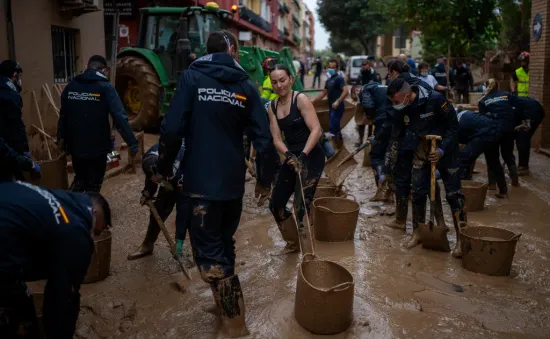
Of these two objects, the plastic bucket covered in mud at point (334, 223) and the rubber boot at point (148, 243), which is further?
the plastic bucket covered in mud at point (334, 223)

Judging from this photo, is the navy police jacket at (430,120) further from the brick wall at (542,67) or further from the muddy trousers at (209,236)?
the brick wall at (542,67)

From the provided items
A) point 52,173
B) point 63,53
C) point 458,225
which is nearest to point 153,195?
point 52,173

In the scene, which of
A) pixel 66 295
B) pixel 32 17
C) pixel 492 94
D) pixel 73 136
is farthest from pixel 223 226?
pixel 32 17

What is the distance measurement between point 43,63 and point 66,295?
22.5ft

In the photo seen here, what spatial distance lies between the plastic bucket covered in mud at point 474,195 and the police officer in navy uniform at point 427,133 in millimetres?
1541

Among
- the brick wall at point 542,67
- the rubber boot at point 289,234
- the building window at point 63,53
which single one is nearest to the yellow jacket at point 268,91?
the building window at point 63,53

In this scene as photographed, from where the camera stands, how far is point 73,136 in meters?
5.45

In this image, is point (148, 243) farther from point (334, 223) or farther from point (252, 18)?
point (252, 18)

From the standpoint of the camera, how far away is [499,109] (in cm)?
740

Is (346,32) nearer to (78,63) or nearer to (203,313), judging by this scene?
(78,63)

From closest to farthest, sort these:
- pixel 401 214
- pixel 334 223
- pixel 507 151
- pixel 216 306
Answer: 1. pixel 216 306
2. pixel 334 223
3. pixel 401 214
4. pixel 507 151

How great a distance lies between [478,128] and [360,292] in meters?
3.91

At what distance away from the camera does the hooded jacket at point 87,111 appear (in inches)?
214

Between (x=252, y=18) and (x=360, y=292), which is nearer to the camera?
(x=360, y=292)
